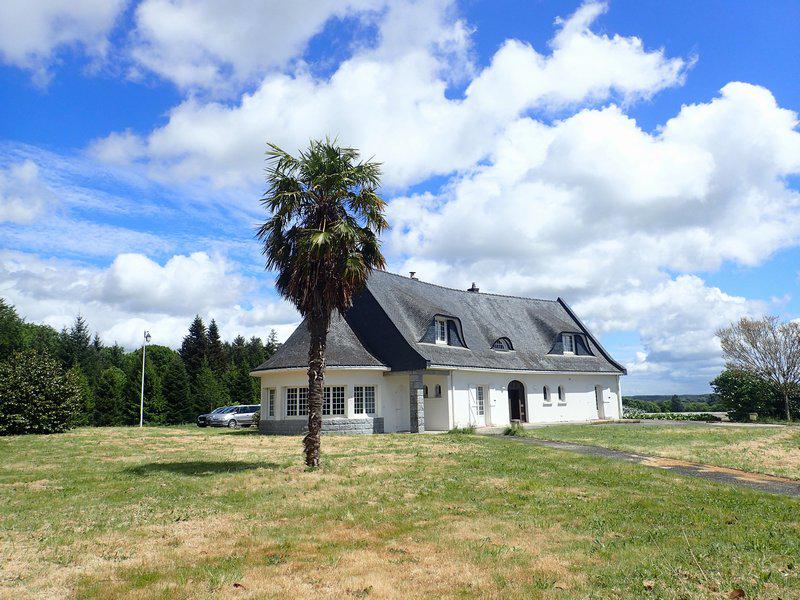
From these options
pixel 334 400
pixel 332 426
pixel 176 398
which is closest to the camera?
pixel 332 426

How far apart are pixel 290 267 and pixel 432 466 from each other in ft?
21.1

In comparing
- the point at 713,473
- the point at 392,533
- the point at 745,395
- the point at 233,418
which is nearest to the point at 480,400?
the point at 233,418

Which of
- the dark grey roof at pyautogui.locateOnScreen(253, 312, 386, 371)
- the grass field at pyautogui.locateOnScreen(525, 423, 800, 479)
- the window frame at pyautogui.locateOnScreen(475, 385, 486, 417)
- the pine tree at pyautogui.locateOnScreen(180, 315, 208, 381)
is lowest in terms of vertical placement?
the grass field at pyautogui.locateOnScreen(525, 423, 800, 479)

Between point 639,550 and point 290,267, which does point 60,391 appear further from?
point 639,550

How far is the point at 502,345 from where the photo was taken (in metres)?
32.8

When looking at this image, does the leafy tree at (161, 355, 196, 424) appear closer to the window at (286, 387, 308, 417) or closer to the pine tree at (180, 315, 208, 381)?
the pine tree at (180, 315, 208, 381)

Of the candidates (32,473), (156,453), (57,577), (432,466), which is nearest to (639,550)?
(57,577)

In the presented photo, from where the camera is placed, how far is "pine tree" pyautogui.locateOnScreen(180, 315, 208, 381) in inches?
2542

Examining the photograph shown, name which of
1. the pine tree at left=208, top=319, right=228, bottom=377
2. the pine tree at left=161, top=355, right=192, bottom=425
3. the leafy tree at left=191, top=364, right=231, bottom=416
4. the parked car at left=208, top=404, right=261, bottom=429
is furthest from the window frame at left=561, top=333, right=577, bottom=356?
the pine tree at left=208, top=319, right=228, bottom=377

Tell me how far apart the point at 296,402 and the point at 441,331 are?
27.4 feet

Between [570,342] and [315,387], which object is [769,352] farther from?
[315,387]

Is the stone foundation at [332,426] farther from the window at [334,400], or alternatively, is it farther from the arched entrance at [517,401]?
the arched entrance at [517,401]

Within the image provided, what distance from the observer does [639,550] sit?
7047mm

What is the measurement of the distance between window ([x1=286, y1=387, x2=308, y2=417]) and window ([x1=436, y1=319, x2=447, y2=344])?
7388 mm
